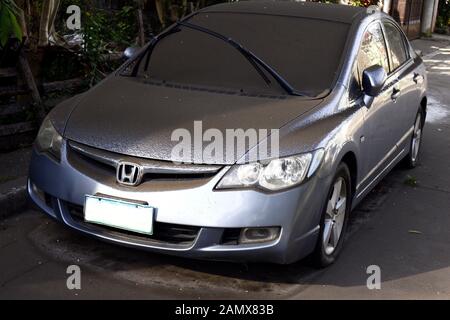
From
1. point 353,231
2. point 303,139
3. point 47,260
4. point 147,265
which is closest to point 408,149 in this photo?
point 353,231

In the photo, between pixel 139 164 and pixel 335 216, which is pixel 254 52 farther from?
pixel 139 164

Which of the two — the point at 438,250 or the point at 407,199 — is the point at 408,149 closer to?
the point at 407,199

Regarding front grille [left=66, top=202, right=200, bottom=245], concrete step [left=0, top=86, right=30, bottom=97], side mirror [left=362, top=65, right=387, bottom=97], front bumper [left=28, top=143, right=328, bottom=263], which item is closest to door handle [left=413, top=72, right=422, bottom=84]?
side mirror [left=362, top=65, right=387, bottom=97]

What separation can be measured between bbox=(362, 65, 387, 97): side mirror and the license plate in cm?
174

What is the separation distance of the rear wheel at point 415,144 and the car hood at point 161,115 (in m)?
2.33

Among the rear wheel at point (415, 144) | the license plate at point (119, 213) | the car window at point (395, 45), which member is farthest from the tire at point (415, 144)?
the license plate at point (119, 213)

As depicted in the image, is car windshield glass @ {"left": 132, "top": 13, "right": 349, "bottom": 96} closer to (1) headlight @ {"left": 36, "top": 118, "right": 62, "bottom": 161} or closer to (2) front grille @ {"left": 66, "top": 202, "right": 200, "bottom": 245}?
(1) headlight @ {"left": 36, "top": 118, "right": 62, "bottom": 161}

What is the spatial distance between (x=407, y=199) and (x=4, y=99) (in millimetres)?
3608

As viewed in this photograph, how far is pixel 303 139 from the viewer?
345 cm

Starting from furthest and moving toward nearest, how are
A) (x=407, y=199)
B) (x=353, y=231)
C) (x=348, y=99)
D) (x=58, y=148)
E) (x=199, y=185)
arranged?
1. (x=407, y=199)
2. (x=353, y=231)
3. (x=348, y=99)
4. (x=58, y=148)
5. (x=199, y=185)

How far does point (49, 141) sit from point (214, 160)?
111 cm

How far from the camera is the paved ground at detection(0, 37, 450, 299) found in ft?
11.4

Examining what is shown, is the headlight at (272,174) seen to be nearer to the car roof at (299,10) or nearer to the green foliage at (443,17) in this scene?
the car roof at (299,10)

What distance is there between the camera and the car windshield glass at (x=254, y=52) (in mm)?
4164
